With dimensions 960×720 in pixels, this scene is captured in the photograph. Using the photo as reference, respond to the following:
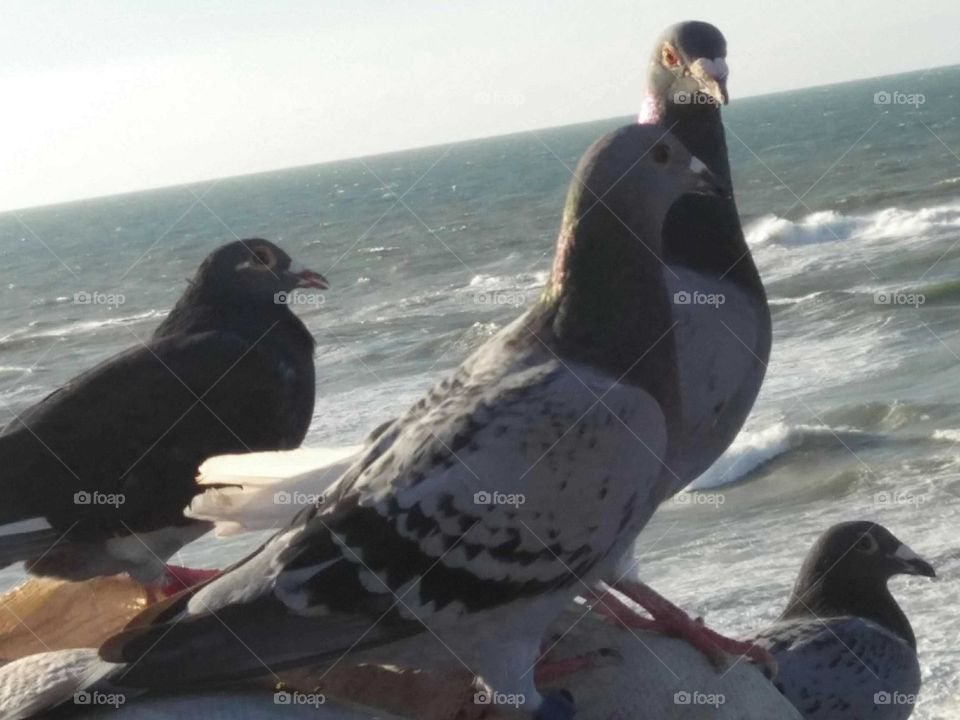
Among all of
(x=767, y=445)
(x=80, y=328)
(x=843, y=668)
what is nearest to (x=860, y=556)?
(x=843, y=668)

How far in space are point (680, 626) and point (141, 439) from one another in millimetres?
2536

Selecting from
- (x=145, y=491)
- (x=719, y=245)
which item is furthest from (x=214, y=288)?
(x=719, y=245)

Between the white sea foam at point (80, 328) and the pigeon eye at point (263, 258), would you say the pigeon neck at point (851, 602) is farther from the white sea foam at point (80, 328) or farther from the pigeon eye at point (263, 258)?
the white sea foam at point (80, 328)

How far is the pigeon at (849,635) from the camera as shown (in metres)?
6.12

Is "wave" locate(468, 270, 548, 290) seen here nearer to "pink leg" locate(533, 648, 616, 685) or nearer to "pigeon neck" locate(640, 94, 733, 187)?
"pigeon neck" locate(640, 94, 733, 187)

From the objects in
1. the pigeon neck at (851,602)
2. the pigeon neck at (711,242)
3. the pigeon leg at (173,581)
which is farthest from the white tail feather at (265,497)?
the pigeon neck at (851,602)

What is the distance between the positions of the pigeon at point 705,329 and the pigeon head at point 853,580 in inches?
111

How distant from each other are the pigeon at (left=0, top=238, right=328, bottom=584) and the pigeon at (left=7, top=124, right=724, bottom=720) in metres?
1.85

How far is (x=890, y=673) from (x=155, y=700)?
160 inches

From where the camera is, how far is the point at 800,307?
23.9m

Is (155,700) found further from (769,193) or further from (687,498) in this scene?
(769,193)

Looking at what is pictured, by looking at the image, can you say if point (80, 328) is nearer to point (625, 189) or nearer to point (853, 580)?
point (853, 580)

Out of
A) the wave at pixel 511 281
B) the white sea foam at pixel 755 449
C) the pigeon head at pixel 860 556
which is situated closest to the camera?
the pigeon head at pixel 860 556

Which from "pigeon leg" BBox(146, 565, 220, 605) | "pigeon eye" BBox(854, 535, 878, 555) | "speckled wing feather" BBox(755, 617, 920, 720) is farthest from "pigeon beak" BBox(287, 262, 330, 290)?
"pigeon eye" BBox(854, 535, 878, 555)
